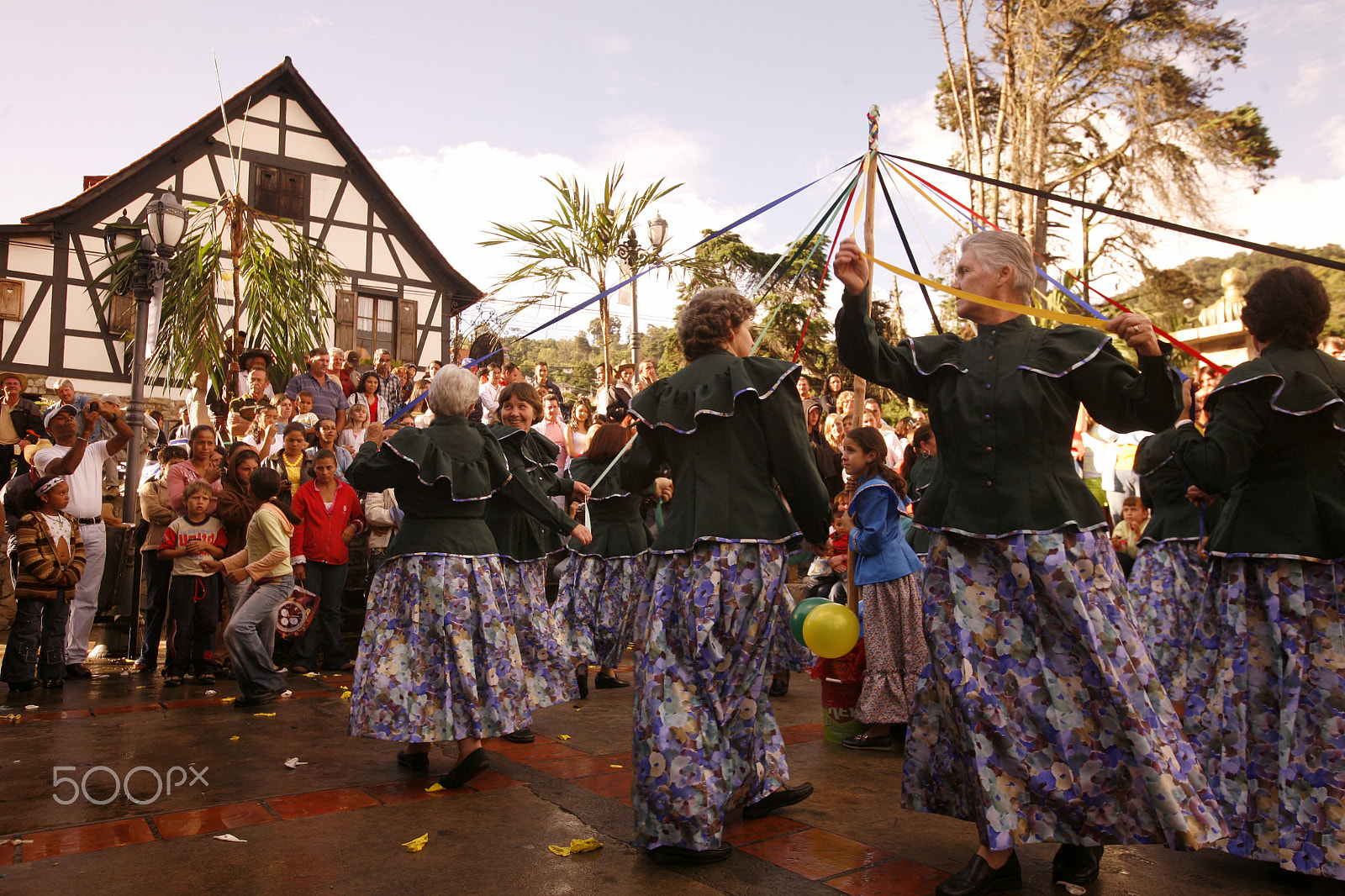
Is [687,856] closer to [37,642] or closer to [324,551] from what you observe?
[324,551]

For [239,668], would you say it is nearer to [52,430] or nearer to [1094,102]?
[52,430]

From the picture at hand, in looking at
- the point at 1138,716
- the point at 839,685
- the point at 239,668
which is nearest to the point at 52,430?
the point at 239,668

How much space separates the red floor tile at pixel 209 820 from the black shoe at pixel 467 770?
0.72 metres

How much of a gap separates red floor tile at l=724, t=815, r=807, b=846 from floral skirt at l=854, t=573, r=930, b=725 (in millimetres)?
1297

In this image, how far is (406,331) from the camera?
74.5 ft

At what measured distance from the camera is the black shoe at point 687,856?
308 centimetres

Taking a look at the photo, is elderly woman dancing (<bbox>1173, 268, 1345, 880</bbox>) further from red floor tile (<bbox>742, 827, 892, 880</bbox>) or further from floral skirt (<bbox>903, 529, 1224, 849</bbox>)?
red floor tile (<bbox>742, 827, 892, 880</bbox>)

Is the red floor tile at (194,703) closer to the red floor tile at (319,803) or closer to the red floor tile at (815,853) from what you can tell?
the red floor tile at (319,803)

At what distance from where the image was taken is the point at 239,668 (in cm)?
611

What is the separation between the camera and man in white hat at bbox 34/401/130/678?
7.21m

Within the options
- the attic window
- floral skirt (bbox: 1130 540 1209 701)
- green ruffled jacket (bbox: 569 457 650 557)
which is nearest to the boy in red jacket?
green ruffled jacket (bbox: 569 457 650 557)

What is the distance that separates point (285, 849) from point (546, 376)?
8588 mm

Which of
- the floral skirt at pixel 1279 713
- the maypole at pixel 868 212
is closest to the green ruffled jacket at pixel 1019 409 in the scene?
the maypole at pixel 868 212

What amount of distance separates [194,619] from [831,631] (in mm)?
5326
